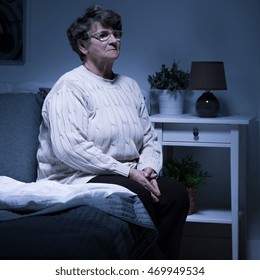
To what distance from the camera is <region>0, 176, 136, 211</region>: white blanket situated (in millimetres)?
1912

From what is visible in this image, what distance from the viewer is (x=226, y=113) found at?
10.3 feet

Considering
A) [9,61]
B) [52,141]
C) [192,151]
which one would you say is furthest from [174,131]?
[9,61]

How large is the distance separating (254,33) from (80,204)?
1.60 meters

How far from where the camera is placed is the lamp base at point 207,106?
2902 mm

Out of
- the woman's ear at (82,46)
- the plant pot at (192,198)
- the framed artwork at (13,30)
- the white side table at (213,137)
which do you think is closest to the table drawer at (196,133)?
the white side table at (213,137)

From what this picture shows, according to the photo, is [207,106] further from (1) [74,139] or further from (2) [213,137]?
(1) [74,139]

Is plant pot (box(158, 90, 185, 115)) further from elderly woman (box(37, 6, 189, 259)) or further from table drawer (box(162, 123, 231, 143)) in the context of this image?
elderly woman (box(37, 6, 189, 259))

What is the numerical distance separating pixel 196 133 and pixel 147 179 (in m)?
0.58

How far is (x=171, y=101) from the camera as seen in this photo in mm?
3045

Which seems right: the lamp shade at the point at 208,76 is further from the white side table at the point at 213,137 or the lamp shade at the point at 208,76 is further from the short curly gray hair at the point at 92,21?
the short curly gray hair at the point at 92,21

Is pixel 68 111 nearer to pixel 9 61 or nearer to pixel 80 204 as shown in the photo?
pixel 80 204

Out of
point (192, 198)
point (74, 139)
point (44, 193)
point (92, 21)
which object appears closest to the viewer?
point (44, 193)

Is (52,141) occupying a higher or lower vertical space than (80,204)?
higher

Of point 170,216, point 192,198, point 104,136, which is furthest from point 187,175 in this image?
point 104,136
